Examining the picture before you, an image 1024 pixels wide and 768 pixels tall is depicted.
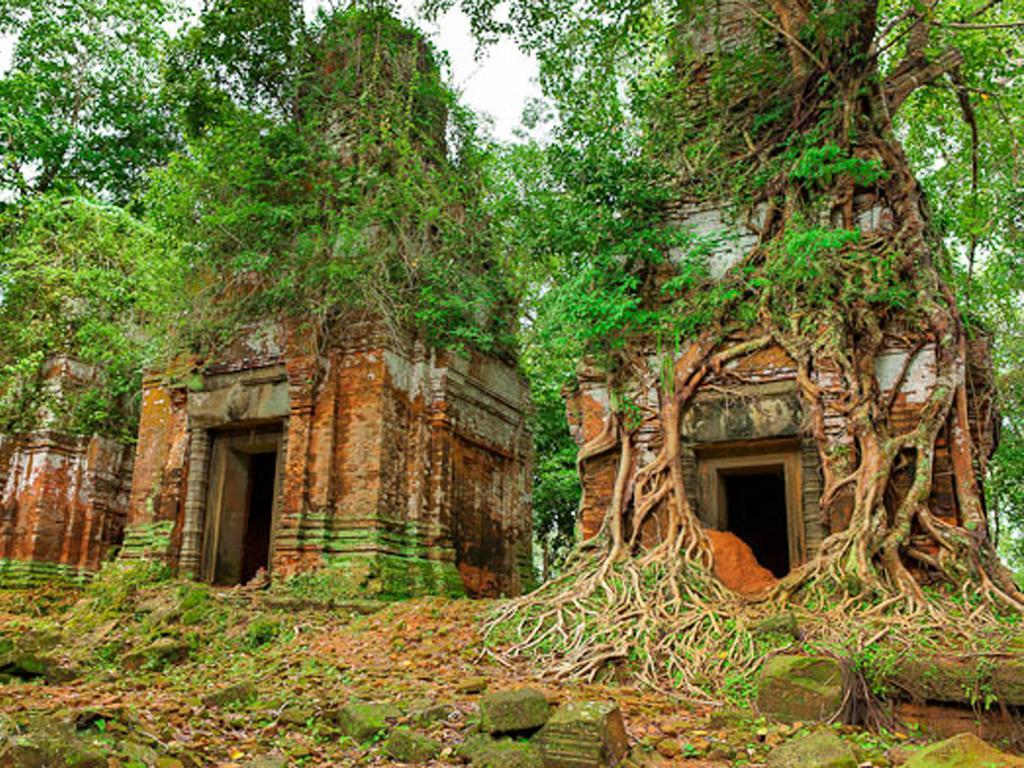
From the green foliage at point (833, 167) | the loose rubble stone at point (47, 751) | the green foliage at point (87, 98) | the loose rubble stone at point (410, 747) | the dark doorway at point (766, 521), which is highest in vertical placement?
the green foliage at point (87, 98)

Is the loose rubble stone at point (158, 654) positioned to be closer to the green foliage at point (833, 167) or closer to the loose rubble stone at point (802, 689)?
the loose rubble stone at point (802, 689)

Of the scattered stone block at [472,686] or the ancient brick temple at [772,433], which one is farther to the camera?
the ancient brick temple at [772,433]

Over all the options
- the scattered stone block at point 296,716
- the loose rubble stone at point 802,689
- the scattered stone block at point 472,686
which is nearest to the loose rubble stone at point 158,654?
the scattered stone block at point 296,716

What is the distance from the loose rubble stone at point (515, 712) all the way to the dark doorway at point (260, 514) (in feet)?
26.5

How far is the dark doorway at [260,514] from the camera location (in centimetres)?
1214

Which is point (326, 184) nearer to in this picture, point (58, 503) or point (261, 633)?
point (261, 633)

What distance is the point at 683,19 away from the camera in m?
9.65

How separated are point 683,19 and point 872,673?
741cm

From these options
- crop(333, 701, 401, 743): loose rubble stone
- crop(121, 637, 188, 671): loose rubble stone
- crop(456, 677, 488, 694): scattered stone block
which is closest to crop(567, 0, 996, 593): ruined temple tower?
crop(456, 677, 488, 694): scattered stone block

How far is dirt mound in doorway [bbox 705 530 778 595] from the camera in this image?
744 centimetres

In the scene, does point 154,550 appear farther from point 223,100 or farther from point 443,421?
point 223,100

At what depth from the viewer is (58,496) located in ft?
43.8

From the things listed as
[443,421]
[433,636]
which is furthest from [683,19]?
[433,636]

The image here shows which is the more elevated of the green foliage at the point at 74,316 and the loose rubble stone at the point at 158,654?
the green foliage at the point at 74,316
